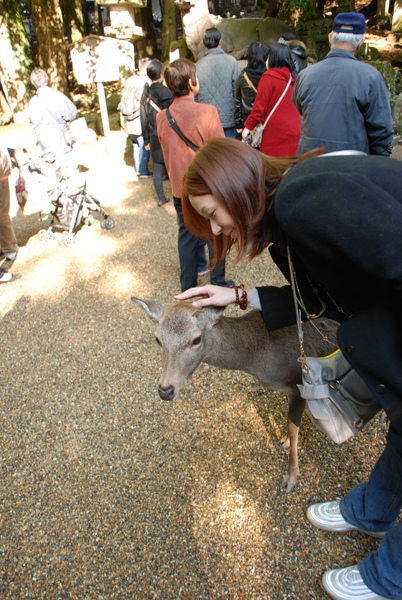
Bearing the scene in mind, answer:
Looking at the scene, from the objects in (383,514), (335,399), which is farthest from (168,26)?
(383,514)

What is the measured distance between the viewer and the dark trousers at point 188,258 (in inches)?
169

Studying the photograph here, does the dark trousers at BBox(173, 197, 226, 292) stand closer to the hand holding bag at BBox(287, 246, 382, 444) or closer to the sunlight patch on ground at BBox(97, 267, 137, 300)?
the sunlight patch on ground at BBox(97, 267, 137, 300)

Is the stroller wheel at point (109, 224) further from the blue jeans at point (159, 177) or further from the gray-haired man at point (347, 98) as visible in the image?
the gray-haired man at point (347, 98)

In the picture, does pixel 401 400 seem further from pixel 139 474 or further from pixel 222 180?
pixel 139 474

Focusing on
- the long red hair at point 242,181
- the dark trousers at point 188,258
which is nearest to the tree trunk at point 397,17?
the dark trousers at point 188,258

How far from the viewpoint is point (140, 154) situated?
870cm

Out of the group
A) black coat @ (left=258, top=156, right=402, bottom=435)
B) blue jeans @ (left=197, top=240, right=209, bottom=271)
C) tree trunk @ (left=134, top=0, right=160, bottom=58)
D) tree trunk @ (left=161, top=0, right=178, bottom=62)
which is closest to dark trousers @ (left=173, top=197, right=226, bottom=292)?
blue jeans @ (left=197, top=240, right=209, bottom=271)

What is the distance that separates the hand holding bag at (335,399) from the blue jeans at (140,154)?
7419 mm

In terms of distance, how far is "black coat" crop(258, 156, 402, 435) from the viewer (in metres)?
1.22

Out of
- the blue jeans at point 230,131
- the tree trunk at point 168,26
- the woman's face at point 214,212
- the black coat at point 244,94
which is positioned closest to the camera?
the woman's face at point 214,212

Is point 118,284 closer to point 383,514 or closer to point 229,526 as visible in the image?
point 229,526

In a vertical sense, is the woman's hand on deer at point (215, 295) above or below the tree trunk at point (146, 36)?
below

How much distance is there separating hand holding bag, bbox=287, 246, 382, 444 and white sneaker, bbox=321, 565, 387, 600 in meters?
0.72

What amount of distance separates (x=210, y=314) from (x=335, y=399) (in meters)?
0.90
